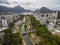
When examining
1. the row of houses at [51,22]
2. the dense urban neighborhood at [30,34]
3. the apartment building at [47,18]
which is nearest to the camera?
the dense urban neighborhood at [30,34]

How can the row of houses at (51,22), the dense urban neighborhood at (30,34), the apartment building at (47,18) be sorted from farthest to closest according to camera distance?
the apartment building at (47,18)
the row of houses at (51,22)
the dense urban neighborhood at (30,34)

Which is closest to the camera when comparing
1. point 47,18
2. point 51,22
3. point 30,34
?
point 30,34

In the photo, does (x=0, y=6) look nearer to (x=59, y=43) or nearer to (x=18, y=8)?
(x=18, y=8)

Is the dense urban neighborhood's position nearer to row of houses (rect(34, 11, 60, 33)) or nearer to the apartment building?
row of houses (rect(34, 11, 60, 33))

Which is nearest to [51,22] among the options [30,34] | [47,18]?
[47,18]

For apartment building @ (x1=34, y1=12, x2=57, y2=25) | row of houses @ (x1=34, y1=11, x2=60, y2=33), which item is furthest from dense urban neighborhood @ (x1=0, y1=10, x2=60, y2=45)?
apartment building @ (x1=34, y1=12, x2=57, y2=25)

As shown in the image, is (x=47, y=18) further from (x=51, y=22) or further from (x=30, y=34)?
(x=30, y=34)

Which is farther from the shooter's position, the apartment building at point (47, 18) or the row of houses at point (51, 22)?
the apartment building at point (47, 18)

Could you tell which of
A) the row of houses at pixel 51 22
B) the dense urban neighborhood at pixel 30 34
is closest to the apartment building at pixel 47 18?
the row of houses at pixel 51 22

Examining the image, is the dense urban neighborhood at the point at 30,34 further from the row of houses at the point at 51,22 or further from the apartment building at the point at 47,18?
the apartment building at the point at 47,18

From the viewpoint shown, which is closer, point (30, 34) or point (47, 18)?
point (30, 34)

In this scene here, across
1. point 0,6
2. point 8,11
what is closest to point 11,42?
point 0,6
